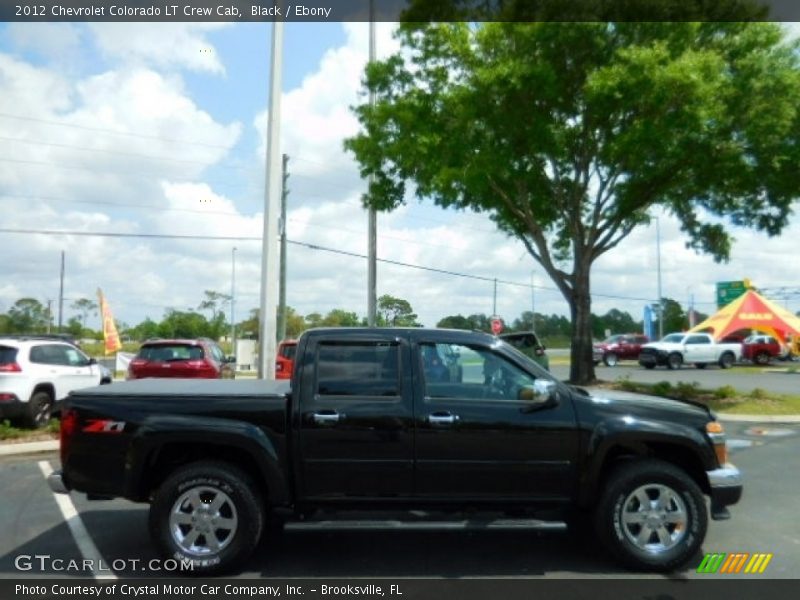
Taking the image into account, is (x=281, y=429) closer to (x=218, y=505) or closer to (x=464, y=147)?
(x=218, y=505)

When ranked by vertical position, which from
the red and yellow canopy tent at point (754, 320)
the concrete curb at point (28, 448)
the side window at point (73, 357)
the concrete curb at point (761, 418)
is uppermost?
the red and yellow canopy tent at point (754, 320)

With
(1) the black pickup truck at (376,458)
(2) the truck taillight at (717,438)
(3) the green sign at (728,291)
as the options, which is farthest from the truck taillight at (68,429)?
(3) the green sign at (728,291)

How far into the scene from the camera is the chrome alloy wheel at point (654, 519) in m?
6.04

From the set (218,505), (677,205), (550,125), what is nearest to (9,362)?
(218,505)

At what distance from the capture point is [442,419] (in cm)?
604

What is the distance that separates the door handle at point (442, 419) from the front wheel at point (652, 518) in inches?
49.7

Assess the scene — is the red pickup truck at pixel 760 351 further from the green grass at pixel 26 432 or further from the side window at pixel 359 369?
the side window at pixel 359 369

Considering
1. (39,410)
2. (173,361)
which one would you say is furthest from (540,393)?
(173,361)

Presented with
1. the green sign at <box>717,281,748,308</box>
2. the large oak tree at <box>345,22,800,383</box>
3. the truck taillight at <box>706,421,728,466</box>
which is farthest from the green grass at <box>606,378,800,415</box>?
the green sign at <box>717,281,748,308</box>

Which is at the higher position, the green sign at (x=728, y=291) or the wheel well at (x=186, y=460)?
the green sign at (x=728, y=291)

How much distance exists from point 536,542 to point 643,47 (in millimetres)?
11910

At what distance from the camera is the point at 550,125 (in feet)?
56.2

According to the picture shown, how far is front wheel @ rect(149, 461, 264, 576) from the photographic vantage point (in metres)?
5.87

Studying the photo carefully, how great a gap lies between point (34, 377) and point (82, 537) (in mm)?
7768
